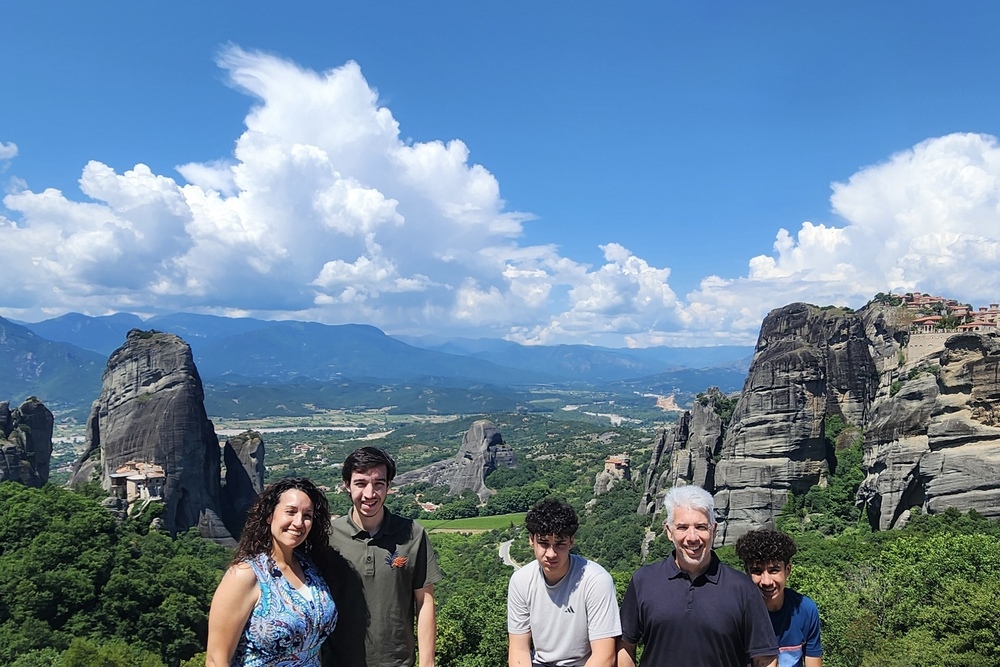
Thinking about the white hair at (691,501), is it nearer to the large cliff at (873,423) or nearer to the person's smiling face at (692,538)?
the person's smiling face at (692,538)

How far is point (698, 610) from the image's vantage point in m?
4.20

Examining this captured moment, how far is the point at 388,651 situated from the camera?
4.48m

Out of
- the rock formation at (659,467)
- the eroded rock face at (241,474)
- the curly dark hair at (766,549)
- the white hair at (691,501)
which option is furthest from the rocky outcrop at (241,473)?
the white hair at (691,501)

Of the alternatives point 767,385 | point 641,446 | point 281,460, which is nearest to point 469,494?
point 641,446

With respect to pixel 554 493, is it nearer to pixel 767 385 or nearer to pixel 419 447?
pixel 767 385

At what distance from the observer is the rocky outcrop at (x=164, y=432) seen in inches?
1516

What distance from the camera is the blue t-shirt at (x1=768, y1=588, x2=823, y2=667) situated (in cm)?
504

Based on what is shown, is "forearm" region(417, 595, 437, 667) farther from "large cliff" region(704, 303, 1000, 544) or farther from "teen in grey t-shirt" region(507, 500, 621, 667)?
"large cliff" region(704, 303, 1000, 544)

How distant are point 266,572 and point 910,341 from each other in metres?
49.6

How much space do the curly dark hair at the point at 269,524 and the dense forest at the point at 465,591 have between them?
1384 cm

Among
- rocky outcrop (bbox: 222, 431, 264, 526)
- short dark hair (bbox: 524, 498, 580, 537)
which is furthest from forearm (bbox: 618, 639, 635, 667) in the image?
rocky outcrop (bbox: 222, 431, 264, 526)

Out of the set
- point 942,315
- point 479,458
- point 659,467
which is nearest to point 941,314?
point 942,315

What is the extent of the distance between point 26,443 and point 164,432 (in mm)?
8534

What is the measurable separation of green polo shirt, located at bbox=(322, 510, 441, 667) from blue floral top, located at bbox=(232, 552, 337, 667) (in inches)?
9.2
